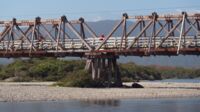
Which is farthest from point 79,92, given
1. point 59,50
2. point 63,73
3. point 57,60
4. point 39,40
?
point 57,60

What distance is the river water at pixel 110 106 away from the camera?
2116 inches

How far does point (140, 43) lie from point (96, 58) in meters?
5.79

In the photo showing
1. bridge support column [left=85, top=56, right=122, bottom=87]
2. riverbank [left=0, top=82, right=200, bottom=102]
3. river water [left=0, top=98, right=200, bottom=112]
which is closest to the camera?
river water [left=0, top=98, right=200, bottom=112]

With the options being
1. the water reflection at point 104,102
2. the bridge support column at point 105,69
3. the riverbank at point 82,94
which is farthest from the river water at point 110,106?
the bridge support column at point 105,69

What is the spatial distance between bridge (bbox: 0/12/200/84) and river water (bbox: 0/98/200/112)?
15032mm

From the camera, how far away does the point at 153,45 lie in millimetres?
80562

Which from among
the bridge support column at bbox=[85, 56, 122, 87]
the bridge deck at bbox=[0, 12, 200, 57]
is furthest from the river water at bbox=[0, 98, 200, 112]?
the bridge support column at bbox=[85, 56, 122, 87]

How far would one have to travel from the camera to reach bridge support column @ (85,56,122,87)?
83.8m

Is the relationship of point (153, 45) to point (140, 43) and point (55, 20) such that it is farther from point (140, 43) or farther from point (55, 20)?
point (55, 20)

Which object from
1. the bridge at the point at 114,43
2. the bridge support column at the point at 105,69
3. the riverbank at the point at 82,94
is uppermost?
the bridge at the point at 114,43

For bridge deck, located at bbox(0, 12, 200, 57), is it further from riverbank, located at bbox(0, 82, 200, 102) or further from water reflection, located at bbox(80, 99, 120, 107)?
water reflection, located at bbox(80, 99, 120, 107)

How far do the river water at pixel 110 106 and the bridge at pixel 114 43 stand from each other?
15032 mm

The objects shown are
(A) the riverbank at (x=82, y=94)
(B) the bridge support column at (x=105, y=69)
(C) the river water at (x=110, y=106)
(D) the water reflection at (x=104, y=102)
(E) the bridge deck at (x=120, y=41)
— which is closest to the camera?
(C) the river water at (x=110, y=106)

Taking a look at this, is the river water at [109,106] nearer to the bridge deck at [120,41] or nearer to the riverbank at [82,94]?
the riverbank at [82,94]
